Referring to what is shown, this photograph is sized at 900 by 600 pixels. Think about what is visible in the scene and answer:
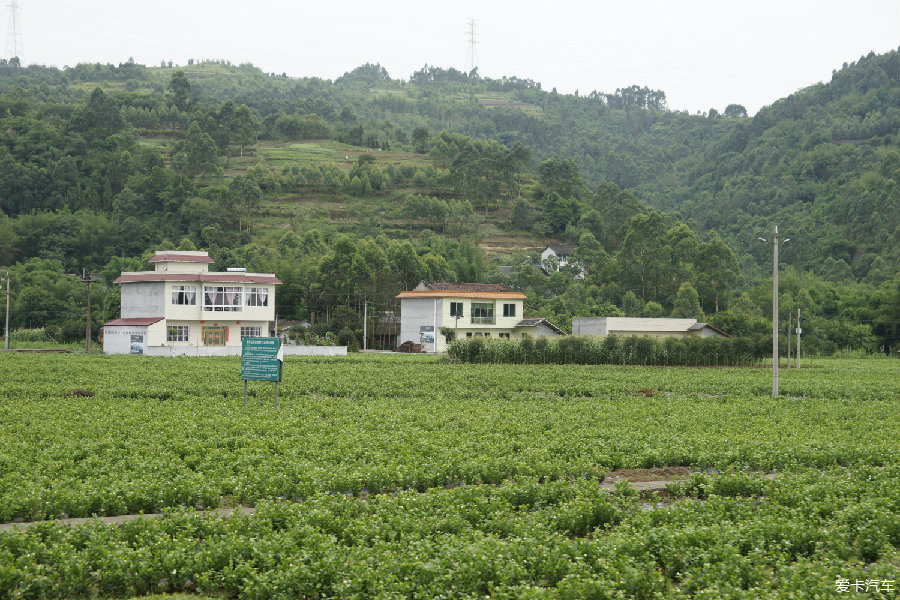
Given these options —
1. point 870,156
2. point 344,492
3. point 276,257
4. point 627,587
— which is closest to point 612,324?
point 276,257

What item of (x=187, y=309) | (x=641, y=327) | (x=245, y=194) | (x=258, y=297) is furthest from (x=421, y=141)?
(x=187, y=309)

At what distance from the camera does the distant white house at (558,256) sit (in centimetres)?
9019

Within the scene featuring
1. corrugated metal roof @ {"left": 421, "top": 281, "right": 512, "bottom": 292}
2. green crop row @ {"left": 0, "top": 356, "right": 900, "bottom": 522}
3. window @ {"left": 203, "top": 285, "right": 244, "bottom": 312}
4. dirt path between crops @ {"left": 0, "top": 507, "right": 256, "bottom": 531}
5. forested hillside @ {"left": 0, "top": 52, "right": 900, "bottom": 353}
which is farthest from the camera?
forested hillside @ {"left": 0, "top": 52, "right": 900, "bottom": 353}

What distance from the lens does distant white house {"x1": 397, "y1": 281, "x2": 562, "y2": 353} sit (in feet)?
201

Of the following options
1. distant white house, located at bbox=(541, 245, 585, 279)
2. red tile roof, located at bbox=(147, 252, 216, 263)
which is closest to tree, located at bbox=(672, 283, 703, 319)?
distant white house, located at bbox=(541, 245, 585, 279)

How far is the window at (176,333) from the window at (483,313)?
21436 millimetres

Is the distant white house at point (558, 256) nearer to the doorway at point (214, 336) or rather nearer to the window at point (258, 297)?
the window at point (258, 297)

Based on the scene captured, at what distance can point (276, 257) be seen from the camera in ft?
247

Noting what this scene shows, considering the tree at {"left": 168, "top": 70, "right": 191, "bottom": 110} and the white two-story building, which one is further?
the tree at {"left": 168, "top": 70, "right": 191, "bottom": 110}

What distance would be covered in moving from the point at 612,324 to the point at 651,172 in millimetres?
117312

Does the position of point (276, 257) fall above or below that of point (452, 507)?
above

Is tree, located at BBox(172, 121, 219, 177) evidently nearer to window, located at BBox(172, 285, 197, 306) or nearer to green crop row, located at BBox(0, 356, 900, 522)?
window, located at BBox(172, 285, 197, 306)

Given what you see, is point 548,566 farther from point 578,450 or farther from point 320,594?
point 578,450

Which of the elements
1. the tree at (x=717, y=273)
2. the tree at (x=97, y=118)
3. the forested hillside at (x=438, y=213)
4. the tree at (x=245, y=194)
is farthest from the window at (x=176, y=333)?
the tree at (x=97, y=118)
